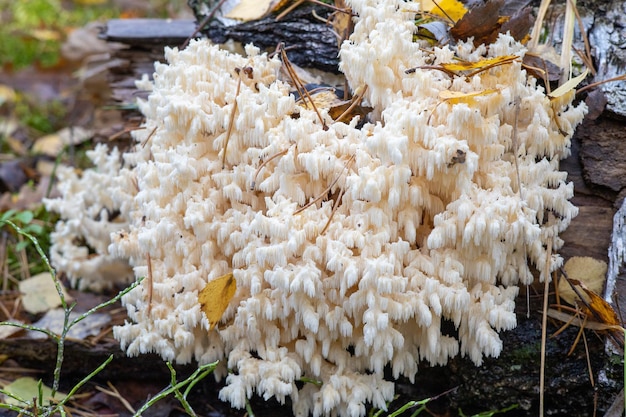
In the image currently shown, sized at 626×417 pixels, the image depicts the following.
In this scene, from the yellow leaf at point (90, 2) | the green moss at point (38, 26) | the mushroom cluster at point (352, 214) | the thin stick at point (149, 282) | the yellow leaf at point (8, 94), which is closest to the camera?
the mushroom cluster at point (352, 214)

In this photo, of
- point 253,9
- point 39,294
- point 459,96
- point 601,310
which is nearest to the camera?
point 459,96

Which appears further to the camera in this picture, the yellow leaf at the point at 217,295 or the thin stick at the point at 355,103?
the thin stick at the point at 355,103

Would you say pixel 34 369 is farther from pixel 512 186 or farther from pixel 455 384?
pixel 512 186

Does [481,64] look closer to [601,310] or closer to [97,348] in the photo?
[601,310]

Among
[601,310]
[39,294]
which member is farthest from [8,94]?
[601,310]

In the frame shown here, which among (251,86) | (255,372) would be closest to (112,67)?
(251,86)

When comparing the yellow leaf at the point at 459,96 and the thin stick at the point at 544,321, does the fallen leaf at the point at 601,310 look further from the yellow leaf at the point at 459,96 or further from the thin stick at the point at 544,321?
the yellow leaf at the point at 459,96

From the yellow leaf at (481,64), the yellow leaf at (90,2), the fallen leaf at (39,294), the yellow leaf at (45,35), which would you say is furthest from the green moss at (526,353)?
the yellow leaf at (90,2)
